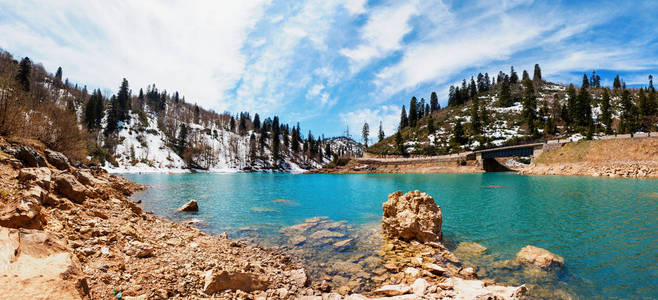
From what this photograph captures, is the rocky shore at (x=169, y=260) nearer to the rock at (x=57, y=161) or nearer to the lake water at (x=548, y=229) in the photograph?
the lake water at (x=548, y=229)

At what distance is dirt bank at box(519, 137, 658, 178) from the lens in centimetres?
4475

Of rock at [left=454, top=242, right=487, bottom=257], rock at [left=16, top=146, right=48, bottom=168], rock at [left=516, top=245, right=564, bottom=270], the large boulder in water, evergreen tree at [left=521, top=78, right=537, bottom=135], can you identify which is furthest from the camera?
evergreen tree at [left=521, top=78, right=537, bottom=135]

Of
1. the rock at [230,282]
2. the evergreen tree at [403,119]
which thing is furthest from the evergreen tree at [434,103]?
the rock at [230,282]

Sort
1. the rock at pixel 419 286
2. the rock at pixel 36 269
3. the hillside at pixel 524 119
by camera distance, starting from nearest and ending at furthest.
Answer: the rock at pixel 36 269, the rock at pixel 419 286, the hillside at pixel 524 119

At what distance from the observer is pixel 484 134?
108000 millimetres

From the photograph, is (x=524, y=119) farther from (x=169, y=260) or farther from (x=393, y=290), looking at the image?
(x=169, y=260)

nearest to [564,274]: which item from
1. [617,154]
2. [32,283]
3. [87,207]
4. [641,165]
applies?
[32,283]

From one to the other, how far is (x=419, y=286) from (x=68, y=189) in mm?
13607

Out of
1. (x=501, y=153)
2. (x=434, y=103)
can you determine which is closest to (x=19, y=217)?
(x=501, y=153)

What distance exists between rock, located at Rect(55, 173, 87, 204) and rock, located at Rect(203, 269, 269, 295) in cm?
792

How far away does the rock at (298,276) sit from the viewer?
27.0 feet

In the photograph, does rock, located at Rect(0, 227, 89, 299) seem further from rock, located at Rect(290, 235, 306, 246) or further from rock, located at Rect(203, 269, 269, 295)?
rock, located at Rect(290, 235, 306, 246)

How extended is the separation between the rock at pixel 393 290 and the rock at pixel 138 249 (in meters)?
7.06

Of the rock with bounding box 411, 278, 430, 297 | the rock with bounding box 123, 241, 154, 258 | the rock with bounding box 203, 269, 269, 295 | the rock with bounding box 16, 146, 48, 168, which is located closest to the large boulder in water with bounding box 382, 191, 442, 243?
the rock with bounding box 411, 278, 430, 297
